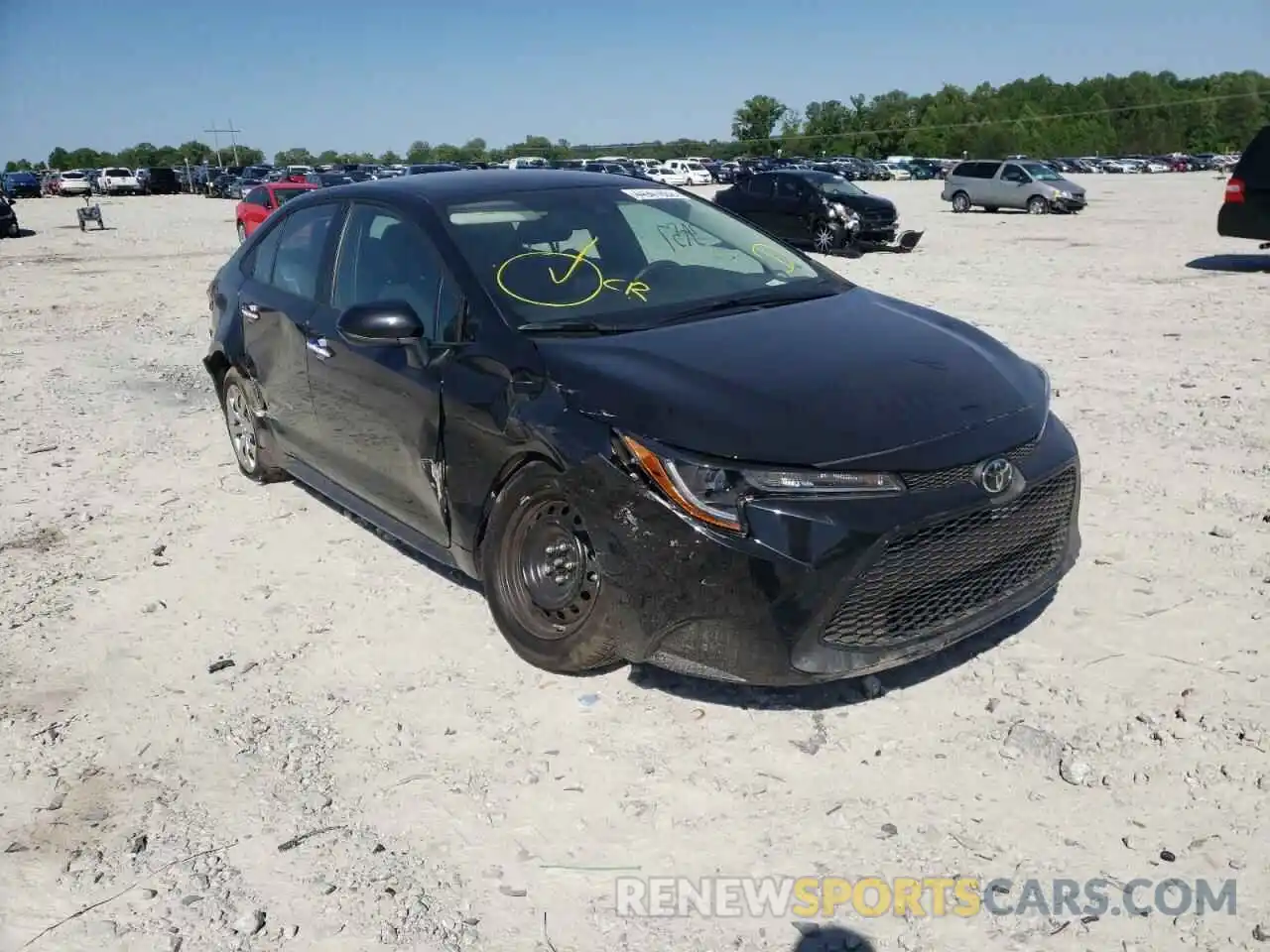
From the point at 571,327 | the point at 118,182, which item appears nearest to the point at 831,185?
the point at 571,327

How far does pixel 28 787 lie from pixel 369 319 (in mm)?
1865

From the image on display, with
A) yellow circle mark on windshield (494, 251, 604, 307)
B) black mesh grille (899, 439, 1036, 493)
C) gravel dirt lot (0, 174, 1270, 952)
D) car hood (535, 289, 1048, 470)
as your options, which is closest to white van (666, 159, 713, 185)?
gravel dirt lot (0, 174, 1270, 952)

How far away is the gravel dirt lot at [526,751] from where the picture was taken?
262 cm

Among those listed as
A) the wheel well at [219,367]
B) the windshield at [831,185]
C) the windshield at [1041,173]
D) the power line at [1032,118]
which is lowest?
the wheel well at [219,367]

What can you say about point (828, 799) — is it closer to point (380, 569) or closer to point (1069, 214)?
point (380, 569)

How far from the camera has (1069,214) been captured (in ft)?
93.5

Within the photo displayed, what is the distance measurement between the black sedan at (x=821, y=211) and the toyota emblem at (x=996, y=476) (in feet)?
51.0

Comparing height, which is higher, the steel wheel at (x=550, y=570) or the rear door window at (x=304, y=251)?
the rear door window at (x=304, y=251)

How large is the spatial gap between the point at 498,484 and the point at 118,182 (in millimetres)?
64807

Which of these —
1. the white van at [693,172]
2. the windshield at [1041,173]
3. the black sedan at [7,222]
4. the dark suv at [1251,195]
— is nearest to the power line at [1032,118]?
the white van at [693,172]

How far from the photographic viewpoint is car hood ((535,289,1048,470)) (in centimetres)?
305

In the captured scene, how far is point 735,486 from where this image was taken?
2.98 m

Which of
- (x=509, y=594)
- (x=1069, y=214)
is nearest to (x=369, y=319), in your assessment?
(x=509, y=594)

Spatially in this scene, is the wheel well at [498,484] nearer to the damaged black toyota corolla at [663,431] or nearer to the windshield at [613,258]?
the damaged black toyota corolla at [663,431]
